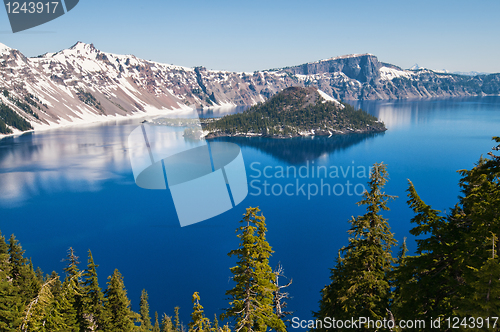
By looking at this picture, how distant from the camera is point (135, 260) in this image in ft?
166

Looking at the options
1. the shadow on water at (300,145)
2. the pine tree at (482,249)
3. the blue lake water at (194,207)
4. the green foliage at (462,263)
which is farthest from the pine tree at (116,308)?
the shadow on water at (300,145)

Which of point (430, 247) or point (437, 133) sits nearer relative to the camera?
point (430, 247)

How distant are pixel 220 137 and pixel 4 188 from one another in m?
117

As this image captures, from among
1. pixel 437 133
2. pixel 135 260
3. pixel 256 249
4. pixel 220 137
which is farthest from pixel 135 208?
pixel 437 133

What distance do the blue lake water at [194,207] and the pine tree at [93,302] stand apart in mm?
12093

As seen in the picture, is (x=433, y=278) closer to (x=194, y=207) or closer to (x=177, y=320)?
(x=194, y=207)

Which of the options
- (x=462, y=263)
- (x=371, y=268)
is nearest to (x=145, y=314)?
(x=371, y=268)

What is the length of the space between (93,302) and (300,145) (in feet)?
467

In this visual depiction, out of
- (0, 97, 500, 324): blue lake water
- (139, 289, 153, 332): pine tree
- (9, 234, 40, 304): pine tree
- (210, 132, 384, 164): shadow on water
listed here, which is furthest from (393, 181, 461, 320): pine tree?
(210, 132, 384, 164): shadow on water

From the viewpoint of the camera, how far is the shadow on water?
5148 inches

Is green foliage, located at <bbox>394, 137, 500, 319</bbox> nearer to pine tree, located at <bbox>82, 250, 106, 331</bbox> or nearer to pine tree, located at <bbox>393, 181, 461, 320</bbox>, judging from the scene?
pine tree, located at <bbox>393, 181, 461, 320</bbox>

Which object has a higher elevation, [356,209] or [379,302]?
[379,302]

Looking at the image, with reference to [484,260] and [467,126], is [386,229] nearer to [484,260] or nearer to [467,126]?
[484,260]

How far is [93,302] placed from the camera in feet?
77.2
